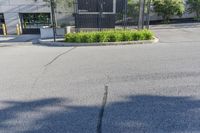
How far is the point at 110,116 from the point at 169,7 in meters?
21.6

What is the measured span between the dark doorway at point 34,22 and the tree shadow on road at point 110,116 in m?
17.3

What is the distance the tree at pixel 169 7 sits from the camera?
22.9 m

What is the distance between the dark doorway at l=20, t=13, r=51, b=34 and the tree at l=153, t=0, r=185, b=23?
11.6m

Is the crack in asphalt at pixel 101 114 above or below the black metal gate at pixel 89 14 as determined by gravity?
below

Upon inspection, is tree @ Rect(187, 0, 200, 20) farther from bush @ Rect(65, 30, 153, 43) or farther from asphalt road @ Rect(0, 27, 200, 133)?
asphalt road @ Rect(0, 27, 200, 133)

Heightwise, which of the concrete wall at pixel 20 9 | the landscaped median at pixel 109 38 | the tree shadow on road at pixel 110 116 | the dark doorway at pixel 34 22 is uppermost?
the concrete wall at pixel 20 9

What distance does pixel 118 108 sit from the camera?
433cm

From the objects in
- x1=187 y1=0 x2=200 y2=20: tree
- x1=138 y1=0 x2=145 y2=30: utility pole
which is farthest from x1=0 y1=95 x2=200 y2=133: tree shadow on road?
x1=187 y1=0 x2=200 y2=20: tree

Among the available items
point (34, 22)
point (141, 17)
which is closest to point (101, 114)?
point (141, 17)

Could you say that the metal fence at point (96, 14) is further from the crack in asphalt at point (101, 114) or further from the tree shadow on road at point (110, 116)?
the tree shadow on road at point (110, 116)

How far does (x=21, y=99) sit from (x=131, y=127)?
271cm

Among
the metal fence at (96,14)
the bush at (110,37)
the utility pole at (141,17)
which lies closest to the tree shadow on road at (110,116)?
the bush at (110,37)

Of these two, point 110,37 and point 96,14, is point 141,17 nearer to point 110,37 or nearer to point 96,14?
point 96,14

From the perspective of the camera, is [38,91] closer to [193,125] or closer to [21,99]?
[21,99]
